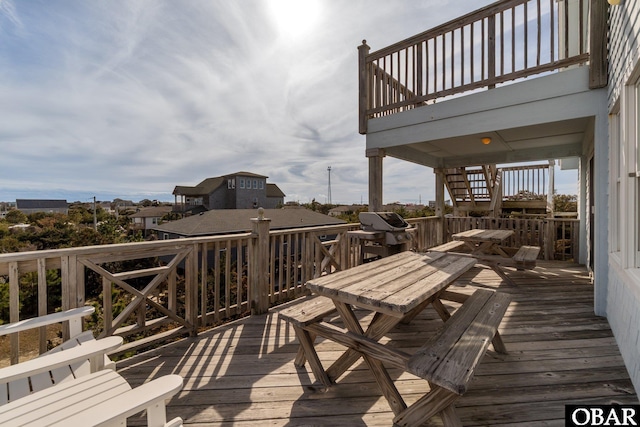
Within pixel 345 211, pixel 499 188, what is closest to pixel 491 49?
pixel 499 188

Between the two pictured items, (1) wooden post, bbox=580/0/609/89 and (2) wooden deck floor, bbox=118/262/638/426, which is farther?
(1) wooden post, bbox=580/0/609/89

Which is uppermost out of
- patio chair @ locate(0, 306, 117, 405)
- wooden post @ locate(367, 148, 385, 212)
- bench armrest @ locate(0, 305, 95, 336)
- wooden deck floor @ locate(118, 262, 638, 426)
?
wooden post @ locate(367, 148, 385, 212)

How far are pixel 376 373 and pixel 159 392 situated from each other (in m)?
1.17

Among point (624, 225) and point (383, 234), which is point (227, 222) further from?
point (624, 225)

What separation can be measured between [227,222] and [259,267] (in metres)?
15.9

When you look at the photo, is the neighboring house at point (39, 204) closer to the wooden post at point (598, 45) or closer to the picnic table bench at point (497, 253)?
the picnic table bench at point (497, 253)

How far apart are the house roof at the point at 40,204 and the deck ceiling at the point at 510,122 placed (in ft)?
237

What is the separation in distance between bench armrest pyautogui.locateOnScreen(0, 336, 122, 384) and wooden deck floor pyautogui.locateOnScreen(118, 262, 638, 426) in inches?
20.2

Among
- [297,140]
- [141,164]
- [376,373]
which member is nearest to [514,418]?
[376,373]

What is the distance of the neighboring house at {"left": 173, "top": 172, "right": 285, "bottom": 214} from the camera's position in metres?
29.6

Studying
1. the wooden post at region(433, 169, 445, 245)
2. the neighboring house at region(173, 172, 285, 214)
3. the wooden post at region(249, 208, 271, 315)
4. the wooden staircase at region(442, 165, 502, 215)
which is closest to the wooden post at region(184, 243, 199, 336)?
the wooden post at region(249, 208, 271, 315)

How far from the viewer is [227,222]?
1816 cm

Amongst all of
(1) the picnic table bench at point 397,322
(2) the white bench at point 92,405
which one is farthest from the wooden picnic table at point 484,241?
(2) the white bench at point 92,405

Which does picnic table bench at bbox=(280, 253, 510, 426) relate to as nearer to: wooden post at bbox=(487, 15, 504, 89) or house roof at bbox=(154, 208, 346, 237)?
wooden post at bbox=(487, 15, 504, 89)
